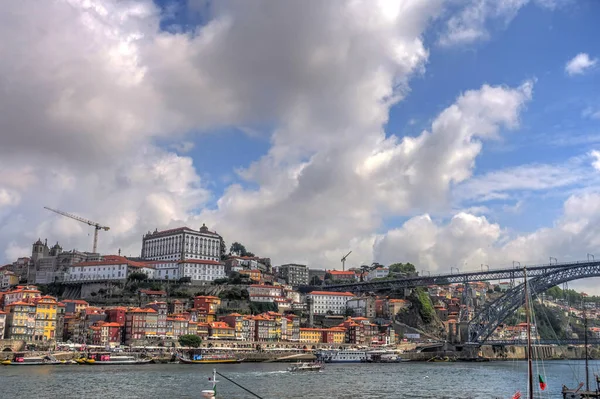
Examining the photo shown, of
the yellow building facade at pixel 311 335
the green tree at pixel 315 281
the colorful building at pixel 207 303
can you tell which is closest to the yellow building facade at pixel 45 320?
the colorful building at pixel 207 303

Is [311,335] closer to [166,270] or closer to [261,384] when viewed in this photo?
[166,270]

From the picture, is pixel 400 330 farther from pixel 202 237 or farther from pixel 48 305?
pixel 48 305

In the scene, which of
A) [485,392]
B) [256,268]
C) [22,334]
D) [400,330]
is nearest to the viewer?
[485,392]

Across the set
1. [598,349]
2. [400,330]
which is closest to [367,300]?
[400,330]

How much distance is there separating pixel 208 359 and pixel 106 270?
3377 cm

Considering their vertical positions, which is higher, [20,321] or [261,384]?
[20,321]

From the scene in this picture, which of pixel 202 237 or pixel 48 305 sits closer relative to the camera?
pixel 48 305

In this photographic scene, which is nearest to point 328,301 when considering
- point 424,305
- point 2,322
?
point 424,305

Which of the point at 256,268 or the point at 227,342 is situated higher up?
the point at 256,268

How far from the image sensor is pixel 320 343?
251 feet

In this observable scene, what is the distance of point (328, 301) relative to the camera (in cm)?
9394

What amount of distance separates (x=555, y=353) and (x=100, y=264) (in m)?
71.6

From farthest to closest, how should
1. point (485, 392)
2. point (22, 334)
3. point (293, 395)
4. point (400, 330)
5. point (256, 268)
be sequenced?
point (256, 268) → point (400, 330) → point (22, 334) → point (485, 392) → point (293, 395)

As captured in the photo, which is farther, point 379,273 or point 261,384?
point 379,273
